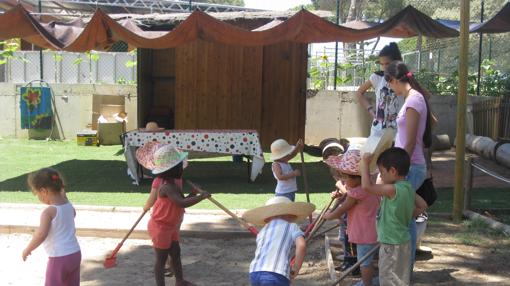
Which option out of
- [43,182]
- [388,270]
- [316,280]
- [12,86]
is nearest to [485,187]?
[316,280]

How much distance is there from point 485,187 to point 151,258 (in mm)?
5744

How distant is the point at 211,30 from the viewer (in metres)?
8.64

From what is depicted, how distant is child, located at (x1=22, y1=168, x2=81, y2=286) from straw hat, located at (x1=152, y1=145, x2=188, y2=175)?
82 centimetres

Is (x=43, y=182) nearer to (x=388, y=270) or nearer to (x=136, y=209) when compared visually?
(x=388, y=270)

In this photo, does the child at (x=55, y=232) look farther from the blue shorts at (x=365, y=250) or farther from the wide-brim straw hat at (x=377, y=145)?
the wide-brim straw hat at (x=377, y=145)

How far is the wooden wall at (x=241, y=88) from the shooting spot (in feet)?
43.0

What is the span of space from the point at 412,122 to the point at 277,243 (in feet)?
5.11

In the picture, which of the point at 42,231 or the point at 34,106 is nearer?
the point at 42,231

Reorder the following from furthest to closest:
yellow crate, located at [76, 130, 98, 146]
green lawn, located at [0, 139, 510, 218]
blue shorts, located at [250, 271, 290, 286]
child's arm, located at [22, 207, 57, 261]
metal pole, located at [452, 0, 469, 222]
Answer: yellow crate, located at [76, 130, 98, 146], green lawn, located at [0, 139, 510, 218], metal pole, located at [452, 0, 469, 222], child's arm, located at [22, 207, 57, 261], blue shorts, located at [250, 271, 290, 286]

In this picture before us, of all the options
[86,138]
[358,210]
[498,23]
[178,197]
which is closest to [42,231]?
[178,197]

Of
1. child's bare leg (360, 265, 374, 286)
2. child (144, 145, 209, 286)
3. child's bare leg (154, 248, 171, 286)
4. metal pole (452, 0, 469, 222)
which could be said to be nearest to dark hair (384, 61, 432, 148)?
child's bare leg (360, 265, 374, 286)

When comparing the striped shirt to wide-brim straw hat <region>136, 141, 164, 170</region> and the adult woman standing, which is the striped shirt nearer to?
the adult woman standing

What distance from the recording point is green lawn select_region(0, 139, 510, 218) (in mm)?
8031

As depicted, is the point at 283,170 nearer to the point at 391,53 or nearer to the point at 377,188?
the point at 391,53
